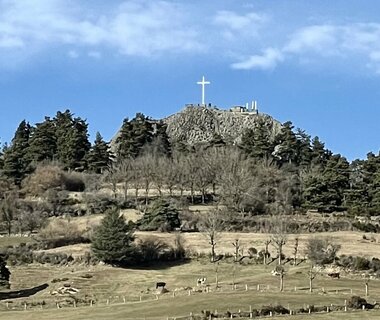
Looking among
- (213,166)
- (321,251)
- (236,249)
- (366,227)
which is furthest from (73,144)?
(321,251)

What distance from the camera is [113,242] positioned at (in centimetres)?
6981

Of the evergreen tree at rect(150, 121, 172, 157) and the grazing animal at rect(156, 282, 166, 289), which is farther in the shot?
the evergreen tree at rect(150, 121, 172, 157)

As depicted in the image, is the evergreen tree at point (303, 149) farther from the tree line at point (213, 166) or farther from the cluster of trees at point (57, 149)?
the cluster of trees at point (57, 149)

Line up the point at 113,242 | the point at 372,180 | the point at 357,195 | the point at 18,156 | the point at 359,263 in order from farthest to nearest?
the point at 18,156, the point at 372,180, the point at 357,195, the point at 113,242, the point at 359,263

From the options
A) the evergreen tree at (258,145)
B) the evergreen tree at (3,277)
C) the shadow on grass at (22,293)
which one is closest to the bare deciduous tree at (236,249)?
the shadow on grass at (22,293)

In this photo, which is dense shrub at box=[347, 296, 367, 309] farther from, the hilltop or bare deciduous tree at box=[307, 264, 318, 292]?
the hilltop

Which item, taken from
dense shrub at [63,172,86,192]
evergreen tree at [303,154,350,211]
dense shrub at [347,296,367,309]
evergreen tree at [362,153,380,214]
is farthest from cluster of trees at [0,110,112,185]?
dense shrub at [347,296,367,309]

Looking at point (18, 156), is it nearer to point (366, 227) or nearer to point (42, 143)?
point (42, 143)

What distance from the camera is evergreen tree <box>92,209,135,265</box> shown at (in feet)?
229

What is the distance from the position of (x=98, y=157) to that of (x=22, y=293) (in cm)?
4694

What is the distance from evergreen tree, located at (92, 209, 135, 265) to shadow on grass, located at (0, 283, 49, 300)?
8492mm

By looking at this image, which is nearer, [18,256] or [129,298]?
[129,298]

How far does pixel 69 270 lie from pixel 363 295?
28.4 meters

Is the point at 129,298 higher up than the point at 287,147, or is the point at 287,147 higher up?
the point at 287,147
